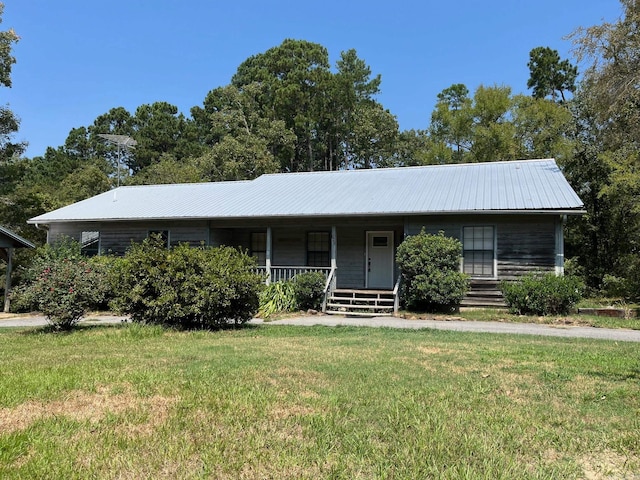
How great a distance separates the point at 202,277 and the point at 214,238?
8427 millimetres

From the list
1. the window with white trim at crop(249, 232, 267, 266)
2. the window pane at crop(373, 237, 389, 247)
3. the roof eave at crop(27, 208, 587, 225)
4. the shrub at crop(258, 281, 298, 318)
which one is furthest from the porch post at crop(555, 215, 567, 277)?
the window with white trim at crop(249, 232, 267, 266)

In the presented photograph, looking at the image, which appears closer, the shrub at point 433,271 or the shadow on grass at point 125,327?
the shadow on grass at point 125,327

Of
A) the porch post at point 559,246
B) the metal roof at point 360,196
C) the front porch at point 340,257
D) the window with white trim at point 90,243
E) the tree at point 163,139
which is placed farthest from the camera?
the tree at point 163,139

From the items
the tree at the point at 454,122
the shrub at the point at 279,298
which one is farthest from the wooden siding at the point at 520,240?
the tree at the point at 454,122

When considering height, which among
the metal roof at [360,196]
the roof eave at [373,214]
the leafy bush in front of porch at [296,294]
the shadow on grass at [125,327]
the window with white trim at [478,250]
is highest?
the metal roof at [360,196]

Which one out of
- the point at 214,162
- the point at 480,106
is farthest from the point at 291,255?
the point at 480,106

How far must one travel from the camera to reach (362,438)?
3.80m

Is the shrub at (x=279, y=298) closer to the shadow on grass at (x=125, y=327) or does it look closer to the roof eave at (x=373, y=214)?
the roof eave at (x=373, y=214)

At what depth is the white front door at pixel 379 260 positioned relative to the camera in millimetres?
17484

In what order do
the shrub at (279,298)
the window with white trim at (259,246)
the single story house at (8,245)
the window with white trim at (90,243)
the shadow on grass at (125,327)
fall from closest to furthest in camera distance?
the shadow on grass at (125,327) < the shrub at (279,298) < the single story house at (8,245) < the window with white trim at (259,246) < the window with white trim at (90,243)

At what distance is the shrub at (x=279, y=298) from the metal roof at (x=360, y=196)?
8.43ft

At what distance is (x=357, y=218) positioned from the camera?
16.3 metres

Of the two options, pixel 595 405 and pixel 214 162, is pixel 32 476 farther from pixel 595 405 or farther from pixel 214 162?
pixel 214 162

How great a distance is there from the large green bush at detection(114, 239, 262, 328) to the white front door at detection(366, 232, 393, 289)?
7.33 m
